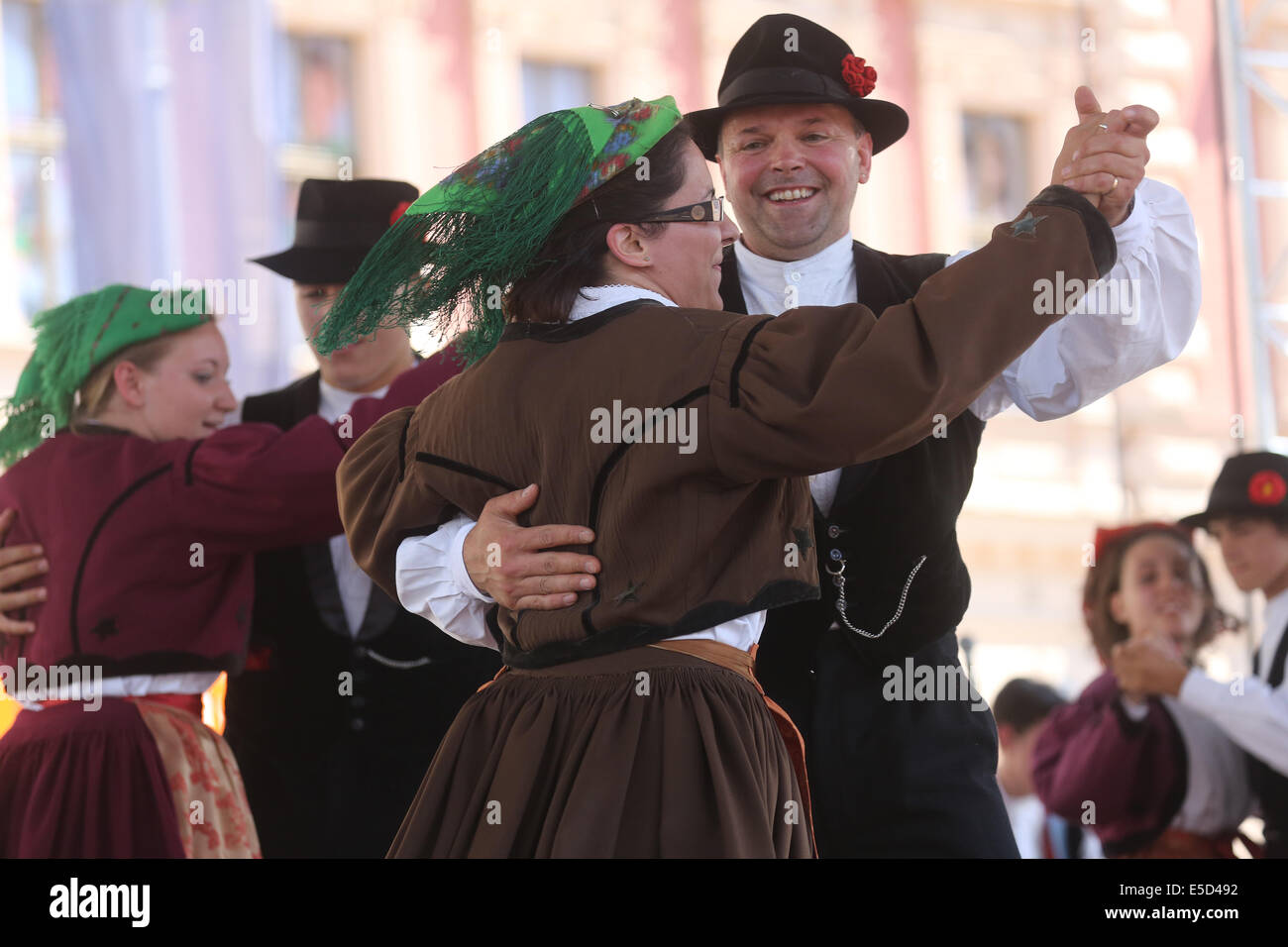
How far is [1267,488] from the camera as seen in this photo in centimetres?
480

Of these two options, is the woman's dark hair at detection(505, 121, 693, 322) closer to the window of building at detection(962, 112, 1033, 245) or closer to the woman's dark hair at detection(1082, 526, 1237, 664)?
the woman's dark hair at detection(1082, 526, 1237, 664)

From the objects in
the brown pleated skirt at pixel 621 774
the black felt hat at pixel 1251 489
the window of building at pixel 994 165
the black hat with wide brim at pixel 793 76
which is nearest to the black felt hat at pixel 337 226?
the black hat with wide brim at pixel 793 76

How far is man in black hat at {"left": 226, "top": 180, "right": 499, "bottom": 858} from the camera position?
364cm

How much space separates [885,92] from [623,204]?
30.6ft

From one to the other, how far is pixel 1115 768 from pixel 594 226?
3117 mm

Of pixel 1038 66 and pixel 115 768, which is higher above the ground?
pixel 1038 66

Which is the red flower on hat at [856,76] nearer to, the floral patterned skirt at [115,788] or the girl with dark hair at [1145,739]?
the floral patterned skirt at [115,788]

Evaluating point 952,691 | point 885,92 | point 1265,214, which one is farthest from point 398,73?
point 952,691

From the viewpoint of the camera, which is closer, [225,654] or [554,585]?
[554,585]

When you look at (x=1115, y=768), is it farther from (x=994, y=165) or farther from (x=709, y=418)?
(x=994, y=165)

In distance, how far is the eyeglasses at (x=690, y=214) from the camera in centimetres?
228

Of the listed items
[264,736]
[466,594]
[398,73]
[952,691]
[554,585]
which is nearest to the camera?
[554,585]
